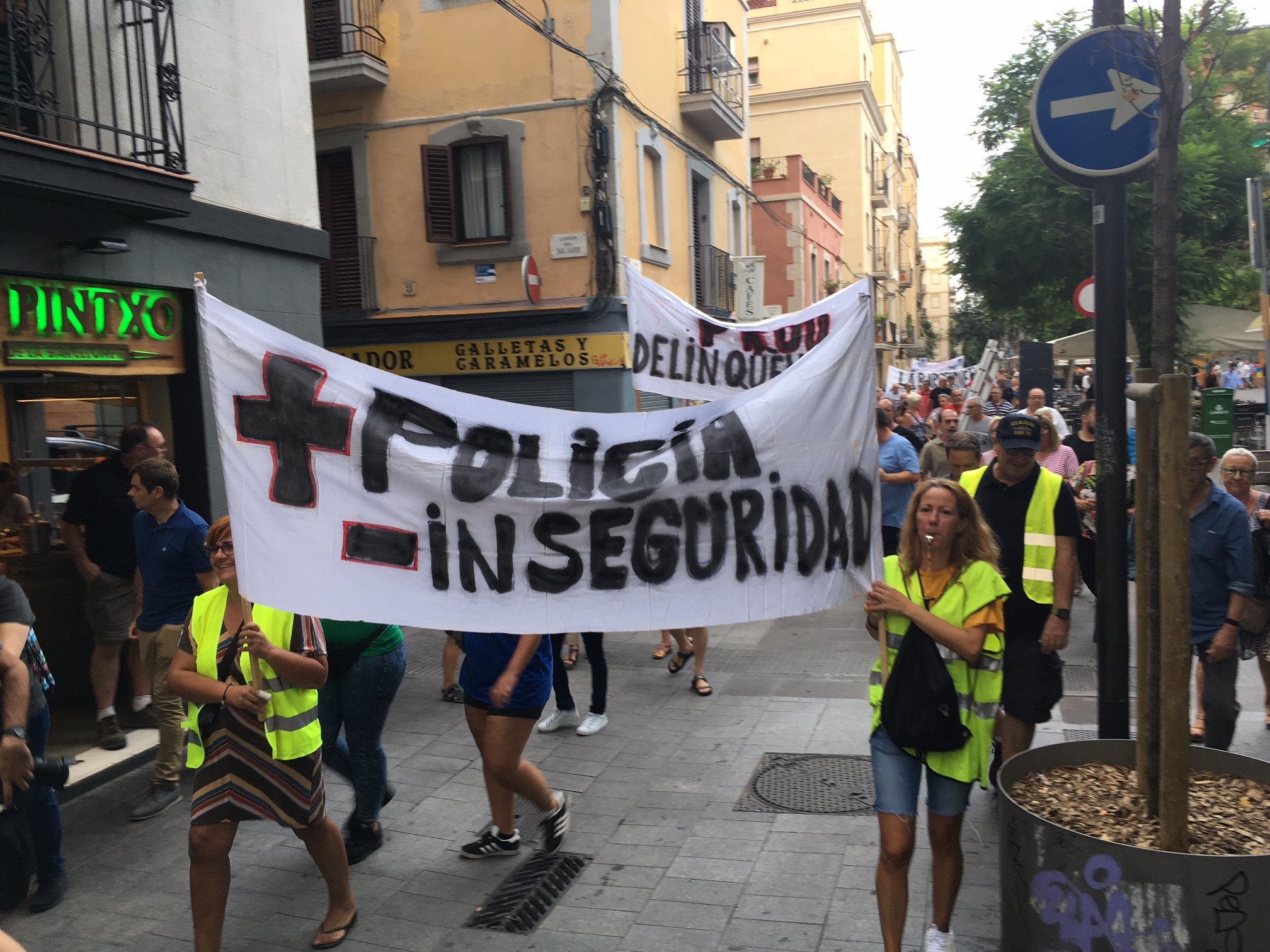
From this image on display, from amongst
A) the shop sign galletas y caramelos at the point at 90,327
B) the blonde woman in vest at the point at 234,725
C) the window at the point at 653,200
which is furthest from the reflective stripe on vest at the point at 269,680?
the window at the point at 653,200

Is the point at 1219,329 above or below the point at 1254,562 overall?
above

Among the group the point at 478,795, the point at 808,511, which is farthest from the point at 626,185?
the point at 808,511

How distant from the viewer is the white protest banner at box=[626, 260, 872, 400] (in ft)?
23.7

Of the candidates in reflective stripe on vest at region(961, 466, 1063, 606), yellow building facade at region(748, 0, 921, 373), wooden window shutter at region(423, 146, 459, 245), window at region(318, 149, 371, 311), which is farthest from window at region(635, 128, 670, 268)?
yellow building facade at region(748, 0, 921, 373)

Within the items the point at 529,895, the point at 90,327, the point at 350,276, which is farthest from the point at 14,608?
the point at 350,276

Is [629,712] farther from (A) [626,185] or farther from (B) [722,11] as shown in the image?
(B) [722,11]

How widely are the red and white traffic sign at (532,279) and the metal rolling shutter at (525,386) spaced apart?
115 centimetres

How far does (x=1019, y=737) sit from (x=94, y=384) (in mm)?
6303

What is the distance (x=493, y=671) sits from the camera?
487 centimetres

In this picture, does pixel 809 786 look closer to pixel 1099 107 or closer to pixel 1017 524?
pixel 1017 524

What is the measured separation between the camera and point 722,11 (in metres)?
21.6

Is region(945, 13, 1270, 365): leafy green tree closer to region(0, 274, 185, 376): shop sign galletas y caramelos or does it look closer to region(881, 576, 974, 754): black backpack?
region(0, 274, 185, 376): shop sign galletas y caramelos

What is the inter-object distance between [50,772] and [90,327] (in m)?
3.28

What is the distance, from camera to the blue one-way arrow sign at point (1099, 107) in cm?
412
